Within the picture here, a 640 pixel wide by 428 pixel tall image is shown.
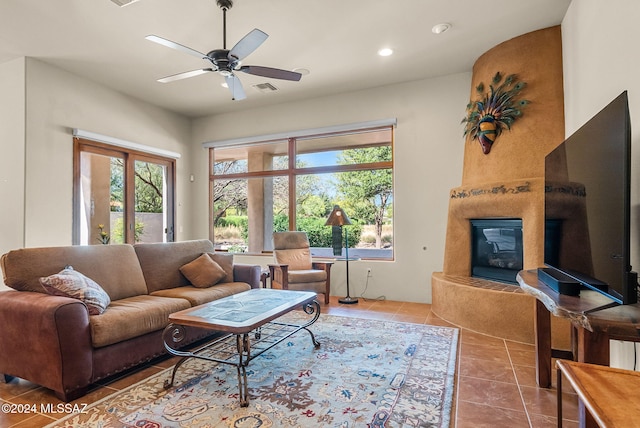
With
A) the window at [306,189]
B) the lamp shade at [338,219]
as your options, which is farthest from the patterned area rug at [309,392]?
the window at [306,189]

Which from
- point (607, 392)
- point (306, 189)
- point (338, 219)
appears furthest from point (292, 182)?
point (607, 392)

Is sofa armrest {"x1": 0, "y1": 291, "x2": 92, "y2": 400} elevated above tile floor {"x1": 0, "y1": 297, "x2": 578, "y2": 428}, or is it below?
above

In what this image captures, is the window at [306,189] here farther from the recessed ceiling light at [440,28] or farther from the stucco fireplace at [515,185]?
the recessed ceiling light at [440,28]

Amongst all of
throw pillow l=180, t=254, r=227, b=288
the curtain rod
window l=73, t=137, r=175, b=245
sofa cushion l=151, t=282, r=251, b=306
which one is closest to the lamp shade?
the curtain rod

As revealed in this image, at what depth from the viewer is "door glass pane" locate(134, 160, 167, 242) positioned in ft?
18.1

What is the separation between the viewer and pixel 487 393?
2.23 meters

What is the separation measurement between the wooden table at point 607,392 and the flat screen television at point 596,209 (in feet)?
1.39

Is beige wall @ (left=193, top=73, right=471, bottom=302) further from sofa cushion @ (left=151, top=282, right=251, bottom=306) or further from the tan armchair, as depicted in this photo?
sofa cushion @ (left=151, top=282, right=251, bottom=306)

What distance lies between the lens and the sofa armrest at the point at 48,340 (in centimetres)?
212

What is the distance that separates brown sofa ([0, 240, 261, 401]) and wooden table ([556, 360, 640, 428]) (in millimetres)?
2641

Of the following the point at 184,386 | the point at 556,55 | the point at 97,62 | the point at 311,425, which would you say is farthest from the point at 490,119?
the point at 97,62

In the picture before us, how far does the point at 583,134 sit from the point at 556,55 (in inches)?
85.6

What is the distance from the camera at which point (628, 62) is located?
1.98 metres

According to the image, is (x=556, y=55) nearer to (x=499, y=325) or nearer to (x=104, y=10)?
(x=499, y=325)
